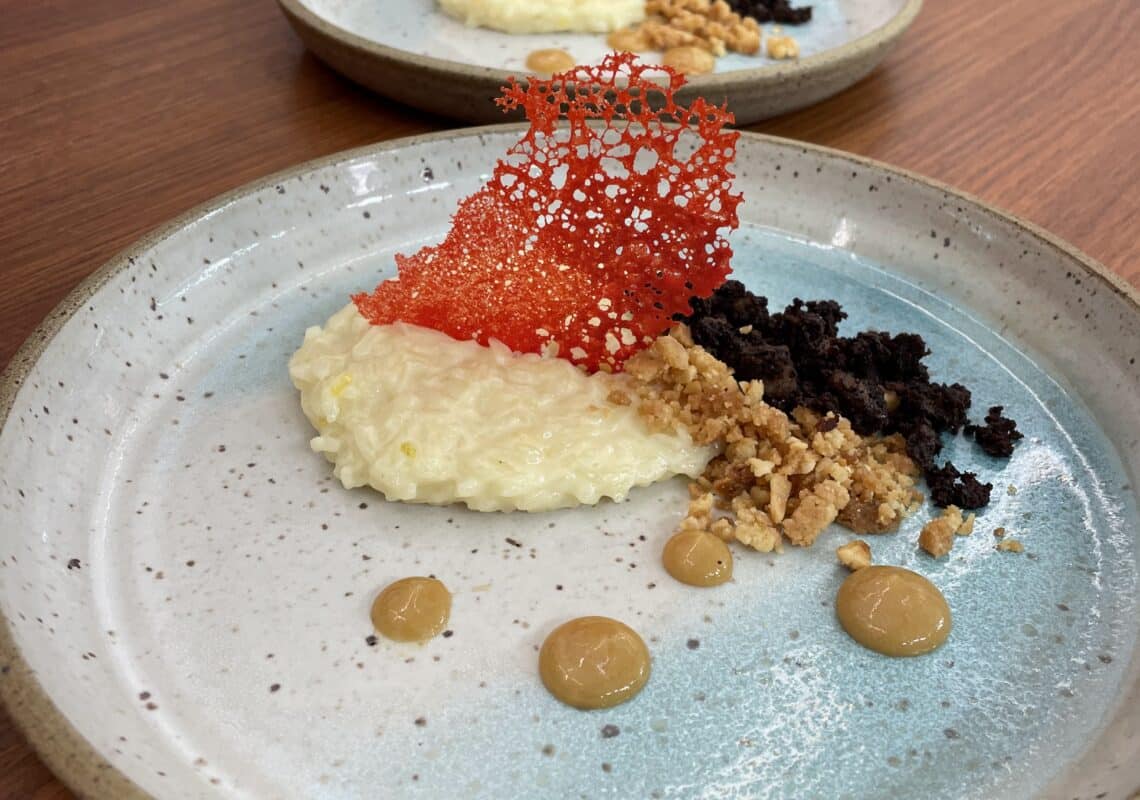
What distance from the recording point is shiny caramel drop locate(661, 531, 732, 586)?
177 centimetres

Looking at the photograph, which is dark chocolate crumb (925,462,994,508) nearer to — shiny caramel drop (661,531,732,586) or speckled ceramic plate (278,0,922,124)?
shiny caramel drop (661,531,732,586)

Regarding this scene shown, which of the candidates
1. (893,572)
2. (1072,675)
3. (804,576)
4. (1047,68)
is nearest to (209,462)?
(804,576)

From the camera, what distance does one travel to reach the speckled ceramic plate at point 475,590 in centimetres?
148

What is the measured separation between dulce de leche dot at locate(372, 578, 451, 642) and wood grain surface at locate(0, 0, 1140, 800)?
123cm

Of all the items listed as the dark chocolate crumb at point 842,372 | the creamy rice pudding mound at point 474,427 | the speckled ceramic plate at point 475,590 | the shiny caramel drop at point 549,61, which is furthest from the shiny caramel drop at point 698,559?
the shiny caramel drop at point 549,61

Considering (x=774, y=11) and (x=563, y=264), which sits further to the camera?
(x=774, y=11)

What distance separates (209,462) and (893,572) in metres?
1.39

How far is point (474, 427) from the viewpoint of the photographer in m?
1.90

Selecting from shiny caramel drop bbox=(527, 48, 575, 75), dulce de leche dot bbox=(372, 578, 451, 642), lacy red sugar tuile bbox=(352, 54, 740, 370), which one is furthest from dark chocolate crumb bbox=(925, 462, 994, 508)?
shiny caramel drop bbox=(527, 48, 575, 75)

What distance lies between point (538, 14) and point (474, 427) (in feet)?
7.18

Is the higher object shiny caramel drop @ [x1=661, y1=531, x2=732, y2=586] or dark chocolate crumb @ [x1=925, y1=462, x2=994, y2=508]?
dark chocolate crumb @ [x1=925, y1=462, x2=994, y2=508]

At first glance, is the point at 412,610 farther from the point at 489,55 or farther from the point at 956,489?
the point at 489,55

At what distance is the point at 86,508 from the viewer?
1840 mm

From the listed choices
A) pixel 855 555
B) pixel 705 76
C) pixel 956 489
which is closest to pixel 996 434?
pixel 956 489
